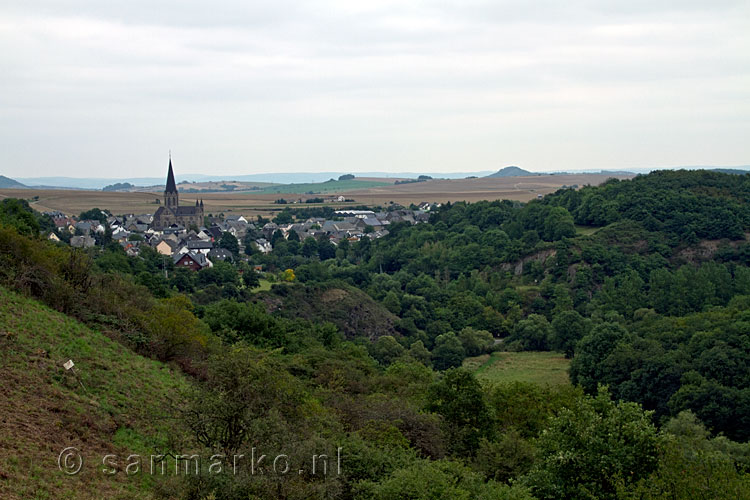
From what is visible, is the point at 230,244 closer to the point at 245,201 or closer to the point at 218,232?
the point at 218,232

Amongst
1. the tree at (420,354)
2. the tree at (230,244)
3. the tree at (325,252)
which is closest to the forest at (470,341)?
the tree at (420,354)

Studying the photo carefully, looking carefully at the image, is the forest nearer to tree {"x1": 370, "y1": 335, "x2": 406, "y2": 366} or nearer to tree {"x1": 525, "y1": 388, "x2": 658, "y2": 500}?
tree {"x1": 525, "y1": 388, "x2": 658, "y2": 500}

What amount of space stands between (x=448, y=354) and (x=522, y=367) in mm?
6186

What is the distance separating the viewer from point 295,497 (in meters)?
13.0

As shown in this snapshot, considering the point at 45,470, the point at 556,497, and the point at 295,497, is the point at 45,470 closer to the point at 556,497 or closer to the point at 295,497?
the point at 295,497

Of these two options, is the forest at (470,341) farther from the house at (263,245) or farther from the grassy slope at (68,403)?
the house at (263,245)

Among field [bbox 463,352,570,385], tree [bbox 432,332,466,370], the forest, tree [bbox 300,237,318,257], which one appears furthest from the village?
field [bbox 463,352,570,385]

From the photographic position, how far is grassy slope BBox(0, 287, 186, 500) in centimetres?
1327

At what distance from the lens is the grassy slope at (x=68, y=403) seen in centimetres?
1327

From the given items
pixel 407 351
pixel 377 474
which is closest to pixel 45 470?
pixel 377 474

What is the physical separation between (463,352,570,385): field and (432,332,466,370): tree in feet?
2.56

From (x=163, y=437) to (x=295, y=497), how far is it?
220 inches

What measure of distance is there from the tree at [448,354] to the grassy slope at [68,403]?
33.3 m

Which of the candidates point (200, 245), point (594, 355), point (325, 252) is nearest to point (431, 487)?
point (594, 355)
